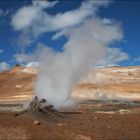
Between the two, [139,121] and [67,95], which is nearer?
[139,121]

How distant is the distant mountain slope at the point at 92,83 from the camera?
63.3m

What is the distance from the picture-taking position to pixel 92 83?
257ft

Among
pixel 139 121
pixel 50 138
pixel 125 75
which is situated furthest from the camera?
pixel 125 75

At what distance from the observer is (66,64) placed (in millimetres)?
32938

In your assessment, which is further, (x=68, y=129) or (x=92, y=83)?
(x=92, y=83)

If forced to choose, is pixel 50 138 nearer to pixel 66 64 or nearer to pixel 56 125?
pixel 56 125

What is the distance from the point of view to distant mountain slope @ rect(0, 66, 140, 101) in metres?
63.3

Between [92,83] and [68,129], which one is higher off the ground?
[92,83]

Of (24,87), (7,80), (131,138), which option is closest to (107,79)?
(24,87)

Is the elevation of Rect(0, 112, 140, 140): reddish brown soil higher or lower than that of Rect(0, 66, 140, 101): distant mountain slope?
lower

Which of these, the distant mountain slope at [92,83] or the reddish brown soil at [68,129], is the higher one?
the distant mountain slope at [92,83]

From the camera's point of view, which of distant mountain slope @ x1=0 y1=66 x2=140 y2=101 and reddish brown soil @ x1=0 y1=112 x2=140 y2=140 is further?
distant mountain slope @ x1=0 y1=66 x2=140 y2=101

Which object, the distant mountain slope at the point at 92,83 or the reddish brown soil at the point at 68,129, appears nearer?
the reddish brown soil at the point at 68,129

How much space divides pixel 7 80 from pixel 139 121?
259 ft
